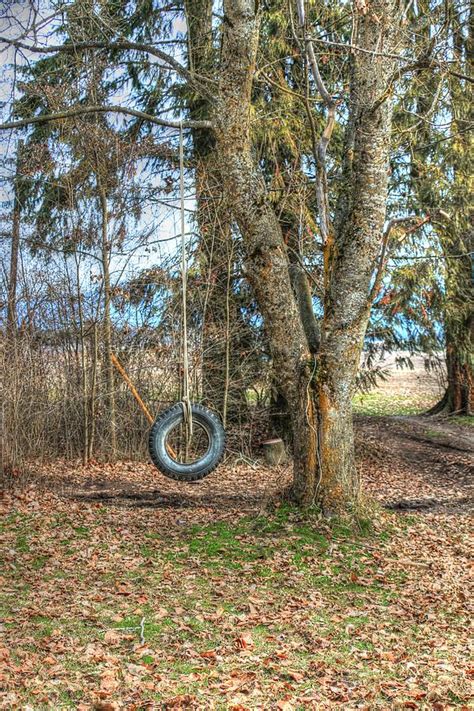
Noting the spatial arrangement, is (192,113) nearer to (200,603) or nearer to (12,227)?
(12,227)

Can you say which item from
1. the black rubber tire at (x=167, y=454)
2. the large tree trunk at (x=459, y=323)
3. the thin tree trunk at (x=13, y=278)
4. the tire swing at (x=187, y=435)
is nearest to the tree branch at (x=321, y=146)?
the tire swing at (x=187, y=435)

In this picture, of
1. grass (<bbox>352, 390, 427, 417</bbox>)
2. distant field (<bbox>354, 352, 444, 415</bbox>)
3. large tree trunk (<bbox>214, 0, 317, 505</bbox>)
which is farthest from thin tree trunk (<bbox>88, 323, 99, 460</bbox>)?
grass (<bbox>352, 390, 427, 417</bbox>)

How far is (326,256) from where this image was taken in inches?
320

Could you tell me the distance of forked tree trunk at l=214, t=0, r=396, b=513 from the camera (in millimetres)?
7855

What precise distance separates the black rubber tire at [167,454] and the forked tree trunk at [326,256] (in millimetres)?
846

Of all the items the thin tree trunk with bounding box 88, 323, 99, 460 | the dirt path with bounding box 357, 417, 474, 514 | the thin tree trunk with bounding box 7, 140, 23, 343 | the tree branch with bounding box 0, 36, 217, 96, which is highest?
the tree branch with bounding box 0, 36, 217, 96

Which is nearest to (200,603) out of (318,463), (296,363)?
(318,463)

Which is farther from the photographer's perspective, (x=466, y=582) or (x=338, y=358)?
(x=338, y=358)

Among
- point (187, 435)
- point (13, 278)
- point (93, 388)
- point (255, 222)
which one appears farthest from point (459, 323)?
point (187, 435)

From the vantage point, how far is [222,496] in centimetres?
991

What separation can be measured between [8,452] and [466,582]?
20.0 feet

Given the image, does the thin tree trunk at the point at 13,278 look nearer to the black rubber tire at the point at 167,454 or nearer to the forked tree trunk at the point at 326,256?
the black rubber tire at the point at 167,454

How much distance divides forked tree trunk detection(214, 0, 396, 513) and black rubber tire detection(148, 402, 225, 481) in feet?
2.77

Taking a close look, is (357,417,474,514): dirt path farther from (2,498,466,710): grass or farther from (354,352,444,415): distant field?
(2,498,466,710): grass
